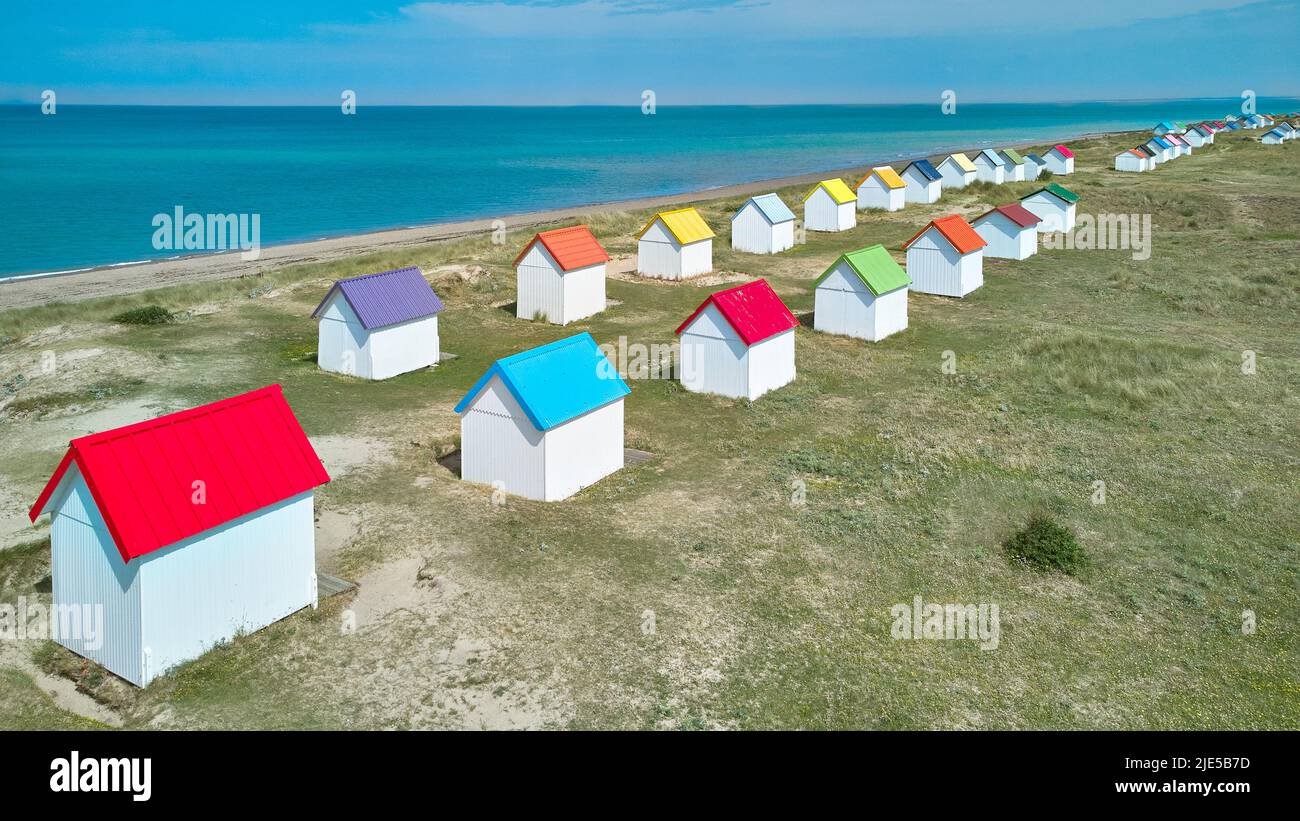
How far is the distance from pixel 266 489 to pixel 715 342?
1449 centimetres

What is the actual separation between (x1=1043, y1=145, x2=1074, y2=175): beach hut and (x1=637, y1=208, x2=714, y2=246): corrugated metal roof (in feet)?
162

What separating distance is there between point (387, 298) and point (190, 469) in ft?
50.4

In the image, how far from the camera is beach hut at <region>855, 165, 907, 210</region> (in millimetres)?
63781

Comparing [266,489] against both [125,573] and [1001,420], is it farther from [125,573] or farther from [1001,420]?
[1001,420]

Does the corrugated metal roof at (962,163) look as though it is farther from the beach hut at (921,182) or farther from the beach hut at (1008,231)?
the beach hut at (1008,231)

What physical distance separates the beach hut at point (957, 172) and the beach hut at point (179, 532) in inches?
2661

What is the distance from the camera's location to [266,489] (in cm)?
1434

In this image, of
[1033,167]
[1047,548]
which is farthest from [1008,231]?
[1033,167]

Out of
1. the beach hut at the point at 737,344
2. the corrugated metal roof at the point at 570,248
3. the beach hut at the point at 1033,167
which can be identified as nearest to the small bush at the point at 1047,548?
the beach hut at the point at 737,344

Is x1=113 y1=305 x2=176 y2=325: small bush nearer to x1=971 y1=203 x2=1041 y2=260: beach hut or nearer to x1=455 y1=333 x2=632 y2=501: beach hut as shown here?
x1=455 y1=333 x2=632 y2=501: beach hut

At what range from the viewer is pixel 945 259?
1558 inches

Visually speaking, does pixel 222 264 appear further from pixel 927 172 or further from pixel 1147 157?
pixel 1147 157

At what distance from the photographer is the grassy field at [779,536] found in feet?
43.4
